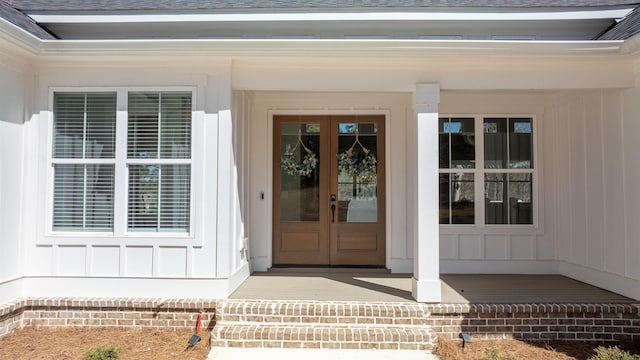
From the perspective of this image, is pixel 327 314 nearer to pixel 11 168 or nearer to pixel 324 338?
pixel 324 338

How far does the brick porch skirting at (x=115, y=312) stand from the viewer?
3.99 m

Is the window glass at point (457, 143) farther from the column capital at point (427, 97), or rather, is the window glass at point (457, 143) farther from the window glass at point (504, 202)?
the column capital at point (427, 97)

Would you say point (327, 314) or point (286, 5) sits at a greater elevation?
point (286, 5)

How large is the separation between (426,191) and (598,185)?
7.37ft

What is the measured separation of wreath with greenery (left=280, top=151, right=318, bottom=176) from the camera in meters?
5.63

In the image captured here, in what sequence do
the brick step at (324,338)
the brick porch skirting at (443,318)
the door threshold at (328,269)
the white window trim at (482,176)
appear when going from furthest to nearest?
the white window trim at (482,176) → the door threshold at (328,269) → the brick porch skirting at (443,318) → the brick step at (324,338)

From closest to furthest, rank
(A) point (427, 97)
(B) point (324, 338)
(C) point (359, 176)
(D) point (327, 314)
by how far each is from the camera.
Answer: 1. (B) point (324, 338)
2. (D) point (327, 314)
3. (A) point (427, 97)
4. (C) point (359, 176)

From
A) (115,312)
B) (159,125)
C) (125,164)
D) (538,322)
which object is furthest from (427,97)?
(115,312)

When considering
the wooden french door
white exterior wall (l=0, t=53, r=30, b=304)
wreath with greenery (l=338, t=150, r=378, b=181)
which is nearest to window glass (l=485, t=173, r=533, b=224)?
the wooden french door

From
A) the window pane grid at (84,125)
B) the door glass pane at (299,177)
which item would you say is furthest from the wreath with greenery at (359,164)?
the window pane grid at (84,125)

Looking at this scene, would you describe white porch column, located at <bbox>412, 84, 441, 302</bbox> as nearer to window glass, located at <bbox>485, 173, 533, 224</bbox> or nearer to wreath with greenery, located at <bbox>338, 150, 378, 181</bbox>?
wreath with greenery, located at <bbox>338, 150, 378, 181</bbox>

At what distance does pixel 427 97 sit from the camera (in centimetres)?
412

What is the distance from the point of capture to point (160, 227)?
417 cm

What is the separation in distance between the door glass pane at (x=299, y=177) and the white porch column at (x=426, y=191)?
6.13ft
